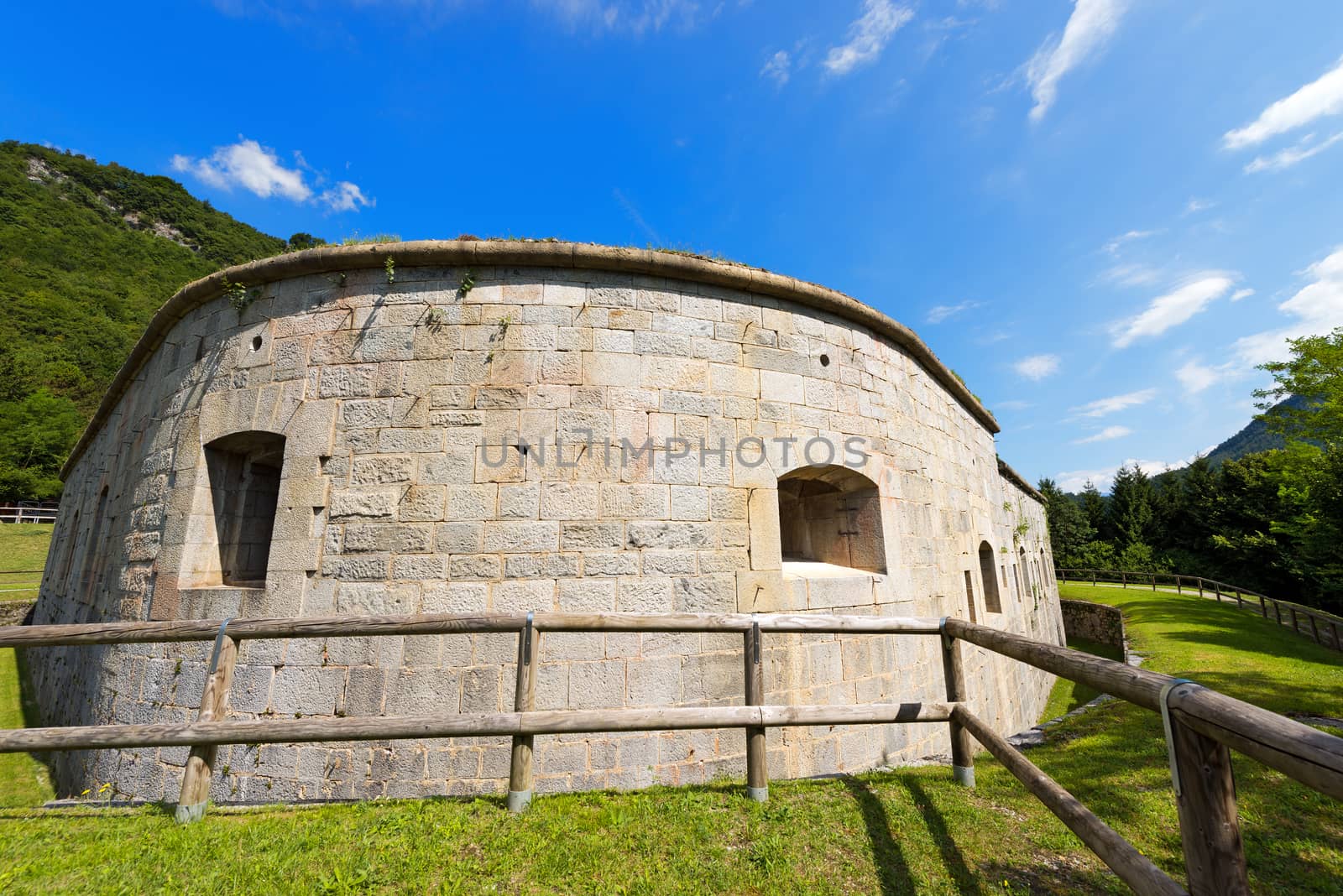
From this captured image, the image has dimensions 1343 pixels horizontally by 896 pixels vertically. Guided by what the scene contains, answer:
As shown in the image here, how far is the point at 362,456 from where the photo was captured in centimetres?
438

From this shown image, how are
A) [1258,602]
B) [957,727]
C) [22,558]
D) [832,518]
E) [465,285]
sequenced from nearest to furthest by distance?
1. [957,727]
2. [465,285]
3. [832,518]
4. [1258,602]
5. [22,558]

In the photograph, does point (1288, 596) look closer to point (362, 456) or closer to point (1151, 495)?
point (1151, 495)

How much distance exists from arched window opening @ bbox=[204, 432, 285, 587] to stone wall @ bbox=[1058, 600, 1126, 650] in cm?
1893

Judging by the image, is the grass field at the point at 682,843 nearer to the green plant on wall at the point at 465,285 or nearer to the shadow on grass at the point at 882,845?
the shadow on grass at the point at 882,845

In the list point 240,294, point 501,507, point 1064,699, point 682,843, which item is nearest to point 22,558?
point 240,294

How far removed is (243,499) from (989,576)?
402 inches

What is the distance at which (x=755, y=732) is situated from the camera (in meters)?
2.77

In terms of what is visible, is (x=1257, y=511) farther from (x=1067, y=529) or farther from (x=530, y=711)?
(x=530, y=711)

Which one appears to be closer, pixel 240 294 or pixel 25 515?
pixel 240 294

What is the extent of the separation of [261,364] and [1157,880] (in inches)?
256

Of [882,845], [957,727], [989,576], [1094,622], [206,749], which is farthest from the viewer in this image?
[1094,622]

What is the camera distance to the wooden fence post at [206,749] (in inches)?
99.6

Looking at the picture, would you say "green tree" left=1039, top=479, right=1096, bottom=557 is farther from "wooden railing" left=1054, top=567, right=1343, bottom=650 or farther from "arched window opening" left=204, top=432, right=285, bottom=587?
"arched window opening" left=204, top=432, right=285, bottom=587

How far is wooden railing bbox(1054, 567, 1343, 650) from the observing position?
38.4 ft
